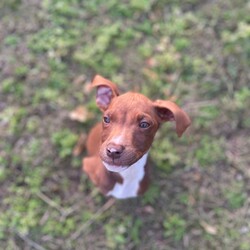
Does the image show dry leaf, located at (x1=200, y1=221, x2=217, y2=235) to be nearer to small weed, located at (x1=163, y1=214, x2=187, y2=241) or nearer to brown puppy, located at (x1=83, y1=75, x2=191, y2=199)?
small weed, located at (x1=163, y1=214, x2=187, y2=241)

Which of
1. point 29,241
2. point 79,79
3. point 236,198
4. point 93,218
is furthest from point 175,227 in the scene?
point 79,79

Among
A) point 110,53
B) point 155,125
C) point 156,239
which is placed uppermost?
point 155,125

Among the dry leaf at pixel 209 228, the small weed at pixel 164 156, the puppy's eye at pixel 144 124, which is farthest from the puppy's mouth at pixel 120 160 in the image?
the dry leaf at pixel 209 228

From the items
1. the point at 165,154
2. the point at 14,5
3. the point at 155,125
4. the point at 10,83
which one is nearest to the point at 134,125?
the point at 155,125

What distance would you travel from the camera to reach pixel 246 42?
5.26 meters

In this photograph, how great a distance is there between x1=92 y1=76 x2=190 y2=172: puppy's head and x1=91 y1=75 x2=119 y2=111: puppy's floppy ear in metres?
0.14

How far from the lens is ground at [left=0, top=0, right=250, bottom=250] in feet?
15.9

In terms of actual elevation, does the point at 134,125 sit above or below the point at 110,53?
above

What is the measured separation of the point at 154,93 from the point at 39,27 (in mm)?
1625

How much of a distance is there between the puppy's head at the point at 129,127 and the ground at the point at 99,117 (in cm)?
144

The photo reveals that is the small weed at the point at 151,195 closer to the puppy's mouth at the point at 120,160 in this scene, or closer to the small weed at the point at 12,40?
the puppy's mouth at the point at 120,160

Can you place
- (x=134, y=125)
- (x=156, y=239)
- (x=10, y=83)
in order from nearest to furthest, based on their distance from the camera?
(x=134, y=125)
(x=156, y=239)
(x=10, y=83)

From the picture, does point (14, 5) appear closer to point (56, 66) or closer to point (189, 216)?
point (56, 66)

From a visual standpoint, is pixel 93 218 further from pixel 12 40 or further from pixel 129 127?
pixel 12 40
